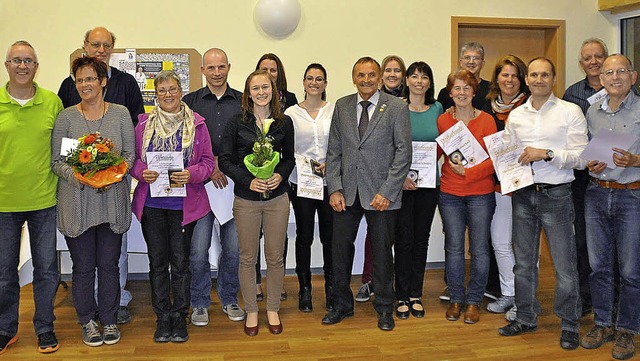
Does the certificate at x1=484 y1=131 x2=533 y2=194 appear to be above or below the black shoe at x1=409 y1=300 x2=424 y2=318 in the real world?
above

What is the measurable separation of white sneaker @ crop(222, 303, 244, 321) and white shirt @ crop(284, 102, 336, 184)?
1103 mm

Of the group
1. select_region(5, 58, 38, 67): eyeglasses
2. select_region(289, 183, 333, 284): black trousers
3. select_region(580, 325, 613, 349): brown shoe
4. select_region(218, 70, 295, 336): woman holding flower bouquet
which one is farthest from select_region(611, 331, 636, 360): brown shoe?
select_region(5, 58, 38, 67): eyeglasses

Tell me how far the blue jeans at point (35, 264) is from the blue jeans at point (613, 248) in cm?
301

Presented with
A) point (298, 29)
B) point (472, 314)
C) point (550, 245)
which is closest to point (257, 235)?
point (472, 314)

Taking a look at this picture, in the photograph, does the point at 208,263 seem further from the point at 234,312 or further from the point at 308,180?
the point at 308,180

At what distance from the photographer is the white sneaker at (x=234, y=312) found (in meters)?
3.91

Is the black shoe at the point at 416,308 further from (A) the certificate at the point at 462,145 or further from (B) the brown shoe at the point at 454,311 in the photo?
(A) the certificate at the point at 462,145

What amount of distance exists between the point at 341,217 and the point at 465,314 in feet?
3.39

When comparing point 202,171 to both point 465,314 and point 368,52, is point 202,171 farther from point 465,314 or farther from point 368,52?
point 368,52

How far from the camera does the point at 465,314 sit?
3.89m

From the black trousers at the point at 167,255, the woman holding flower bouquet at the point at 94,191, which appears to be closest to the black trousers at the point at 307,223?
the black trousers at the point at 167,255

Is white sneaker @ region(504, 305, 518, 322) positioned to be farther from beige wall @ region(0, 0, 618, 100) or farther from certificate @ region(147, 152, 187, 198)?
beige wall @ region(0, 0, 618, 100)

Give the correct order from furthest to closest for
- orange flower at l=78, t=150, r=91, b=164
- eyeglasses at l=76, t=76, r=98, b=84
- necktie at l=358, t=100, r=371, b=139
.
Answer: necktie at l=358, t=100, r=371, b=139
eyeglasses at l=76, t=76, r=98, b=84
orange flower at l=78, t=150, r=91, b=164

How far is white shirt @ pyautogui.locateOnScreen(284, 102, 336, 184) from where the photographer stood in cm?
383
